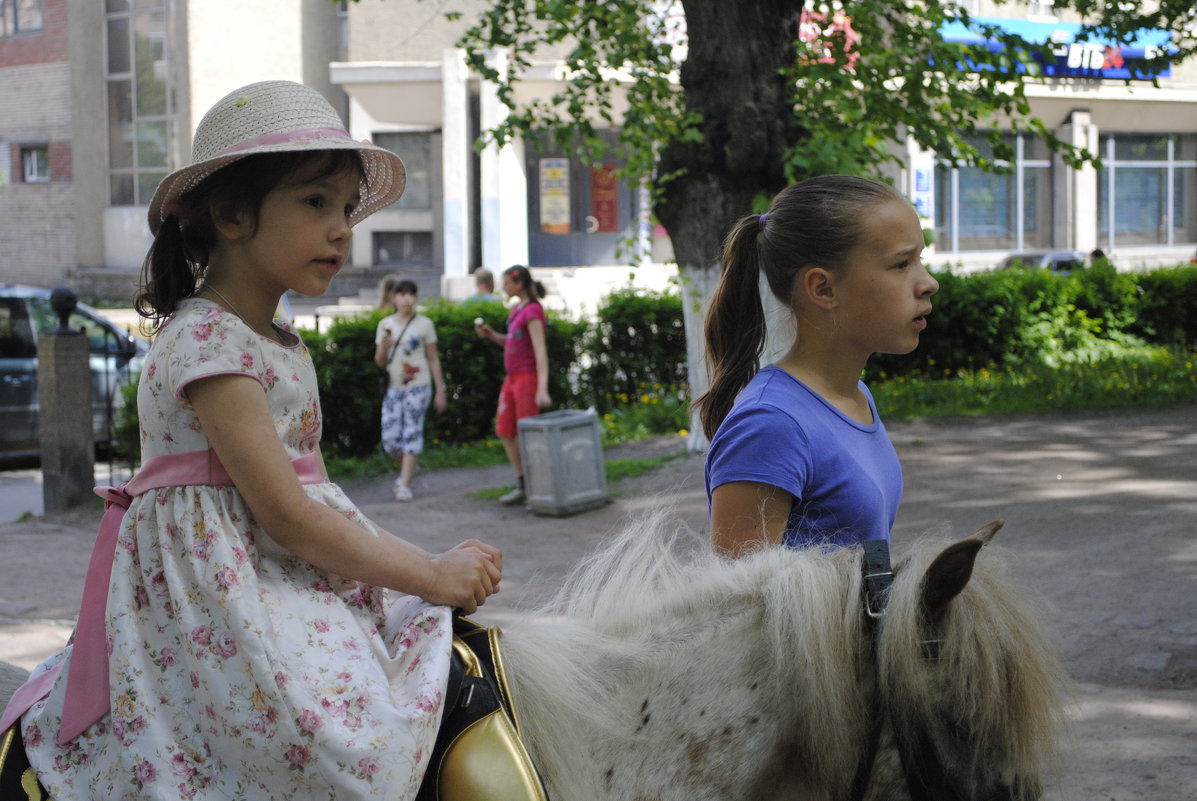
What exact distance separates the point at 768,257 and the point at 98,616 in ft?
4.54

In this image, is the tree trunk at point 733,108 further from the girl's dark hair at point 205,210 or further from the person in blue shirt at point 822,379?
the girl's dark hair at point 205,210

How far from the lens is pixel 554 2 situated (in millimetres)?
9539

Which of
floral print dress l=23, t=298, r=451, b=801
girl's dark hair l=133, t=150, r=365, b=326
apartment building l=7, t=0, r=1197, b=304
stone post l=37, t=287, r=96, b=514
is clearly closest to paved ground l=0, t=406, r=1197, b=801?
stone post l=37, t=287, r=96, b=514

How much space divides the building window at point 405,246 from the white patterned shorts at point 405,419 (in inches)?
889

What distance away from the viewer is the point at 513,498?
385 inches

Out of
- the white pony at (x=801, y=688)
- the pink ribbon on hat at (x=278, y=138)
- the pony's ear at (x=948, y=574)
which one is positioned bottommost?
the white pony at (x=801, y=688)

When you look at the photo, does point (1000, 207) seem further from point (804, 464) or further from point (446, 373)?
point (804, 464)

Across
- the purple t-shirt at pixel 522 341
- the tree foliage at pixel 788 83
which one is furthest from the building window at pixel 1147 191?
the purple t-shirt at pixel 522 341

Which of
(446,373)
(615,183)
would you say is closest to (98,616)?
(446,373)

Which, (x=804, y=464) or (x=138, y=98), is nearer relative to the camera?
(x=804, y=464)

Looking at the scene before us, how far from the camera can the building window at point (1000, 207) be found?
1293 inches

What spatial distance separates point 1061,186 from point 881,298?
34419 millimetres

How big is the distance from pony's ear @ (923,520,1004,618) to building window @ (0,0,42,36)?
3842 cm

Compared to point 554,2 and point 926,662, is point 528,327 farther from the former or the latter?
point 926,662
